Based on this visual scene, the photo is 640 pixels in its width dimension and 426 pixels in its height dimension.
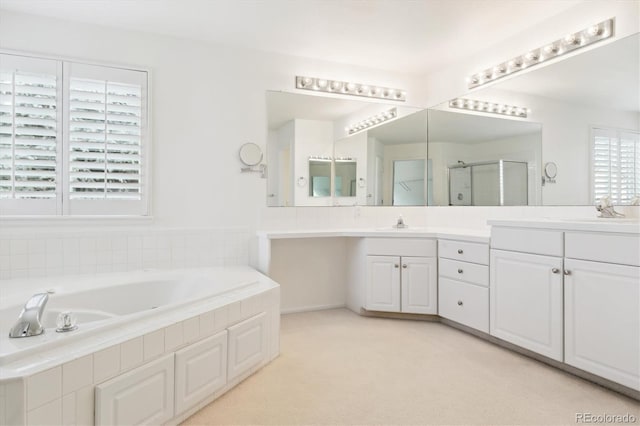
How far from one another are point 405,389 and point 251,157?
7.19 ft

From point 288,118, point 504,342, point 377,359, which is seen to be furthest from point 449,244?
point 288,118

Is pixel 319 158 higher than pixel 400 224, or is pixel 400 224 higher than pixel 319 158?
pixel 319 158

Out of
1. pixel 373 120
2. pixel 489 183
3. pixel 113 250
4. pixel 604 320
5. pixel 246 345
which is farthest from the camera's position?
pixel 373 120

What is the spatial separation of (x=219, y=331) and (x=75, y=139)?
1.91 m

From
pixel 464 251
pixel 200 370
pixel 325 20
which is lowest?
pixel 200 370

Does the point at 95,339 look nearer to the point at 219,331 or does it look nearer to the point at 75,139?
the point at 219,331

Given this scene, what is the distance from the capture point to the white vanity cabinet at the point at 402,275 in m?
3.12

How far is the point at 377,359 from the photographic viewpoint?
2.36m

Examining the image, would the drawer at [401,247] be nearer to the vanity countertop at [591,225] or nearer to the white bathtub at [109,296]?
the vanity countertop at [591,225]

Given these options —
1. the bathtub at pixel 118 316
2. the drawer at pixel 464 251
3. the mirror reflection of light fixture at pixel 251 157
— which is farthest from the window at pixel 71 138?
the drawer at pixel 464 251

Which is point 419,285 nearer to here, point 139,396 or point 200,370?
point 200,370

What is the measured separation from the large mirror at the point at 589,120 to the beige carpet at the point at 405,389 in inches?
49.2

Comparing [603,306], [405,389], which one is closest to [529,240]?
[603,306]

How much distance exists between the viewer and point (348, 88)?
3.58 metres
